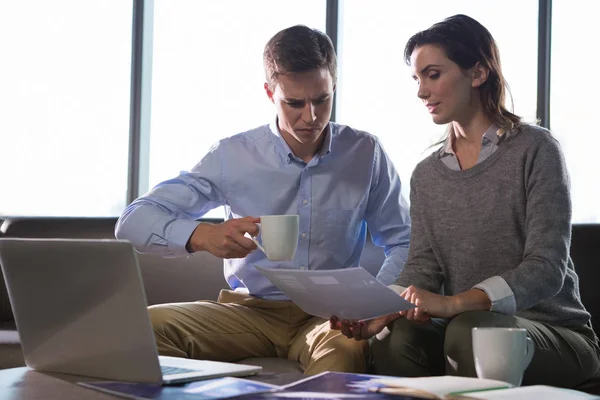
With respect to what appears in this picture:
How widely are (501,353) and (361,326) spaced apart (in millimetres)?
612

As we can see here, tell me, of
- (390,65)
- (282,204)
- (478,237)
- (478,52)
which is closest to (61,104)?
(390,65)

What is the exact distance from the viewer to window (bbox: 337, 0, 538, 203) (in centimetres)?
520

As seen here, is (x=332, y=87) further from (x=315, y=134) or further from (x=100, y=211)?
(x=100, y=211)

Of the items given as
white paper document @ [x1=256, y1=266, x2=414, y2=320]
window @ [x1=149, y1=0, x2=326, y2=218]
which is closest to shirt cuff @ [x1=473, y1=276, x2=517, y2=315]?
white paper document @ [x1=256, y1=266, x2=414, y2=320]

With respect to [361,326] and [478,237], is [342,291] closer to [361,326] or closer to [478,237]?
[361,326]

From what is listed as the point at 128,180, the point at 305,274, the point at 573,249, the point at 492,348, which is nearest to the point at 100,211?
the point at 128,180

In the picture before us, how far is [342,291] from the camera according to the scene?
1.52 meters

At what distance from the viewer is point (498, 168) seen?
6.15 feet

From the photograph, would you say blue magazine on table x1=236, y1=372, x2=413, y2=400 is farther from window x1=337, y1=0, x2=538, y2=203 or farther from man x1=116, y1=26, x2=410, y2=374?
window x1=337, y1=0, x2=538, y2=203

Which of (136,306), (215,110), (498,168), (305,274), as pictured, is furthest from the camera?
(215,110)

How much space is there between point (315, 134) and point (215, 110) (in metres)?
3.39

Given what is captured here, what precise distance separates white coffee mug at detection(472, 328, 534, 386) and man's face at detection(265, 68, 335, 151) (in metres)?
1.04

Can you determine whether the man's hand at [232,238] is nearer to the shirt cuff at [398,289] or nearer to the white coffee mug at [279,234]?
the white coffee mug at [279,234]

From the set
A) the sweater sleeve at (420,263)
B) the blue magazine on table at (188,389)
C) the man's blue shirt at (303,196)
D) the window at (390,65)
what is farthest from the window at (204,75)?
the blue magazine on table at (188,389)
